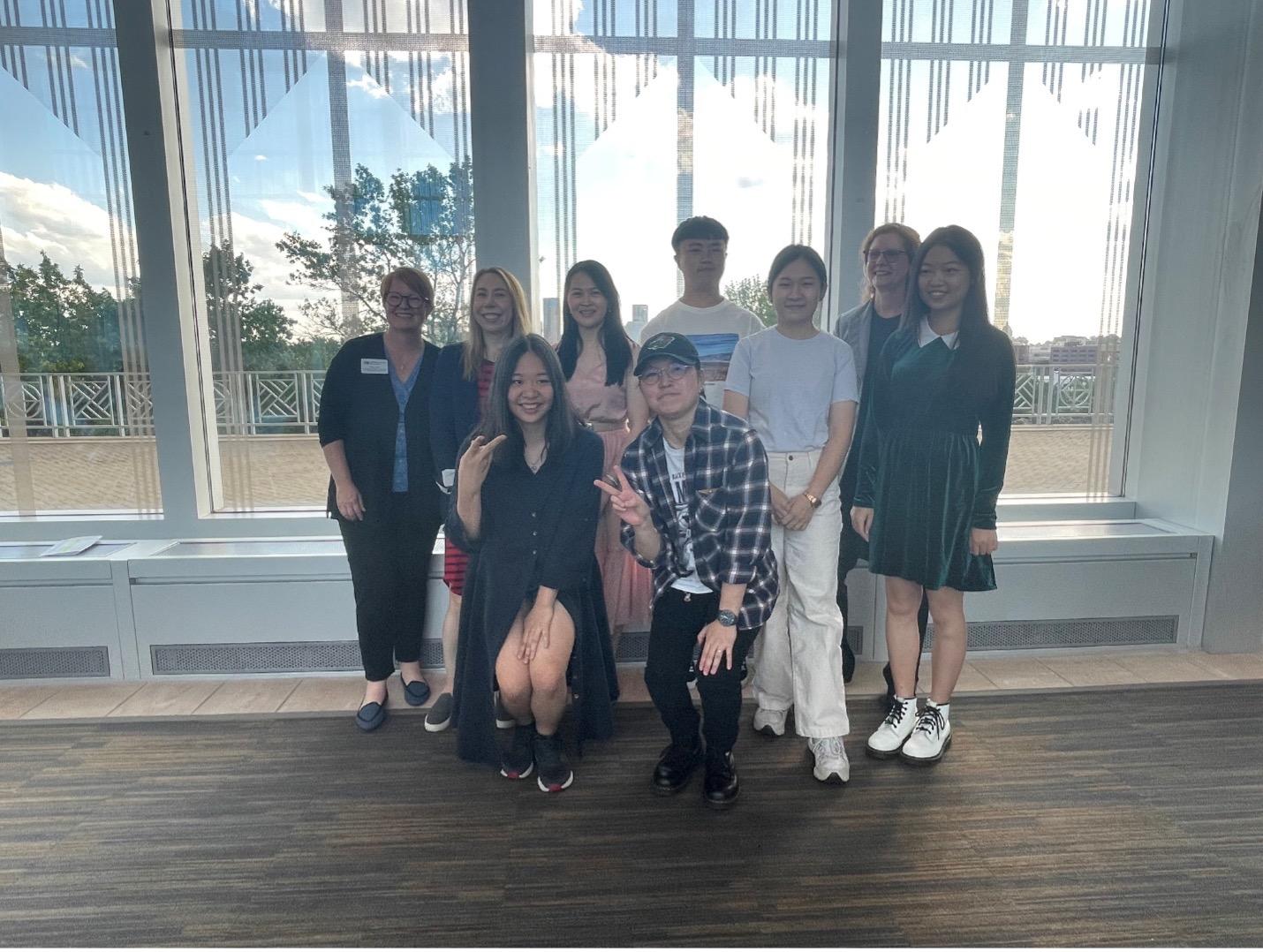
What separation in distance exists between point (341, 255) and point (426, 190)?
0.46 m

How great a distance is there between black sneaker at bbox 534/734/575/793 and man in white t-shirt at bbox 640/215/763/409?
122 cm

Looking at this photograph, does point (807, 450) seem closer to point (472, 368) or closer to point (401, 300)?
point (472, 368)

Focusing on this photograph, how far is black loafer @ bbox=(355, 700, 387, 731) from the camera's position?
7.91ft

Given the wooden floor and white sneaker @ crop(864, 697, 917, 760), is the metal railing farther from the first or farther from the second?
white sneaker @ crop(864, 697, 917, 760)

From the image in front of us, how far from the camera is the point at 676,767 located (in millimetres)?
2074

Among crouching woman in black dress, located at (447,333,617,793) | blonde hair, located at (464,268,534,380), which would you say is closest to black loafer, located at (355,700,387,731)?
crouching woman in black dress, located at (447,333,617,793)

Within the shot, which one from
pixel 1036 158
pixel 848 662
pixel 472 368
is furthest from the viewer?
pixel 1036 158

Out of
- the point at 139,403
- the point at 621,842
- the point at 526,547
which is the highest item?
the point at 139,403

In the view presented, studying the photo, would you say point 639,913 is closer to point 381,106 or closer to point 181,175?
point 381,106

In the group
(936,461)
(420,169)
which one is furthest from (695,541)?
(420,169)

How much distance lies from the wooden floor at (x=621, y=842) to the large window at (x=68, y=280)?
1.18 metres

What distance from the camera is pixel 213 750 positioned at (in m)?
2.29

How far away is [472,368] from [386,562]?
2.46ft

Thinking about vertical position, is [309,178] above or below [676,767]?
above
